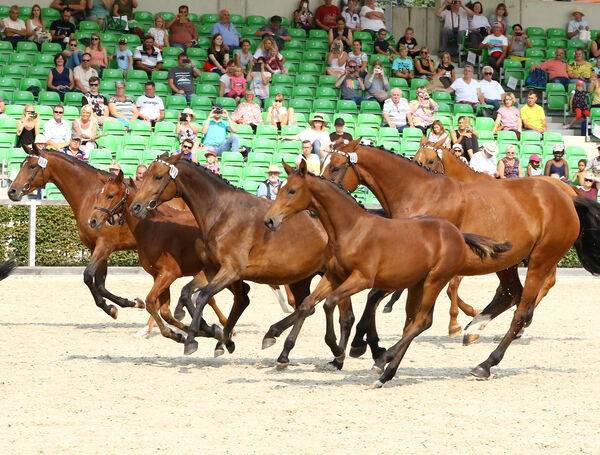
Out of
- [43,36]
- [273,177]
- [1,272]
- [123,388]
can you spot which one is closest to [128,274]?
[273,177]

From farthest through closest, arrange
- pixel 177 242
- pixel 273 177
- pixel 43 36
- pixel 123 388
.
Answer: pixel 43 36
pixel 273 177
pixel 177 242
pixel 123 388

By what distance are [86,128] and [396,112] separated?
19.4ft

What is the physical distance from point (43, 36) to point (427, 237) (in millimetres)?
14303

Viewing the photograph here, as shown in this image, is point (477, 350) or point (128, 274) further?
point (128, 274)

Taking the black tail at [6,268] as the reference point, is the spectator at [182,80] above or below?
above

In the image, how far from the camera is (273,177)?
1658cm

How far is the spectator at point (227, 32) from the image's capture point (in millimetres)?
22047

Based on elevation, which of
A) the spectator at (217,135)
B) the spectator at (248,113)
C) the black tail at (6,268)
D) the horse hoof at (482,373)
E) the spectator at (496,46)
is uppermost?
the spectator at (496,46)

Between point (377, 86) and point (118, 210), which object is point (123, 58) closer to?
point (377, 86)

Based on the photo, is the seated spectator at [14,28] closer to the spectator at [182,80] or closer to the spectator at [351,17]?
the spectator at [182,80]

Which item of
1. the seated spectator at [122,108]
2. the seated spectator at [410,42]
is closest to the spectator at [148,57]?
the seated spectator at [122,108]

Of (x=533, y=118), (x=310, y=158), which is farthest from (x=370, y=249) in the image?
(x=533, y=118)

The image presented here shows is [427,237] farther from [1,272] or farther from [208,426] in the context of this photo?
[1,272]

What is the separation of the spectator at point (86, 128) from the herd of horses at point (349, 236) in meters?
6.95
